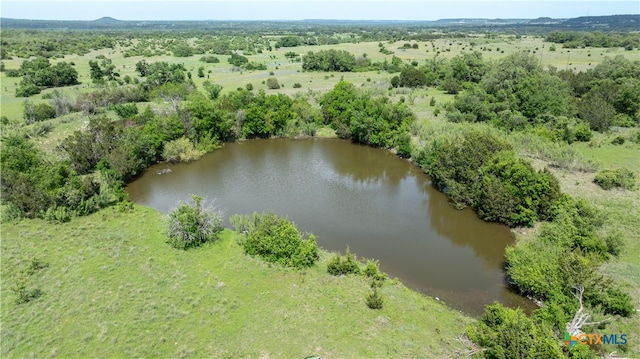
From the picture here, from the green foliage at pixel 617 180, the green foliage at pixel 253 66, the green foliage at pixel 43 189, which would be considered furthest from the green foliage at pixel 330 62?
the green foliage at pixel 43 189

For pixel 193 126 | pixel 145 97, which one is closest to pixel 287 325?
pixel 193 126

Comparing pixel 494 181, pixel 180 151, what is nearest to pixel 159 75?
pixel 180 151

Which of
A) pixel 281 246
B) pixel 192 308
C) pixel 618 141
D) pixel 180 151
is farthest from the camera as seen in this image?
pixel 618 141

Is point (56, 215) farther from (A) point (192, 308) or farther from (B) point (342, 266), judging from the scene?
(B) point (342, 266)

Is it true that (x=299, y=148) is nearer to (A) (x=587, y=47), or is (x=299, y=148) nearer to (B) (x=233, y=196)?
(B) (x=233, y=196)

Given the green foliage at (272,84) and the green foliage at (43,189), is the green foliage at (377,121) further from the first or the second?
the green foliage at (43,189)

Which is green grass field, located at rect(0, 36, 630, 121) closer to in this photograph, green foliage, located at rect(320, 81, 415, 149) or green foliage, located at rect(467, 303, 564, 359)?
green foliage, located at rect(320, 81, 415, 149)
